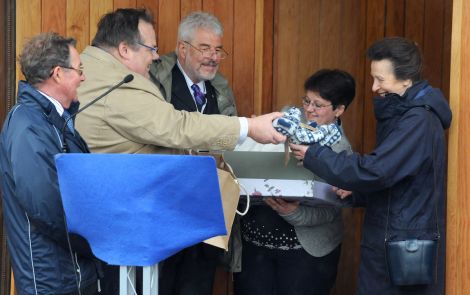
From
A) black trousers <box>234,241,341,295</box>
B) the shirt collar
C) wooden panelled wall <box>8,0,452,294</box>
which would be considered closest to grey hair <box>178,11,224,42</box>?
the shirt collar

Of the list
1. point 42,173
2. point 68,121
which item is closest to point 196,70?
point 68,121

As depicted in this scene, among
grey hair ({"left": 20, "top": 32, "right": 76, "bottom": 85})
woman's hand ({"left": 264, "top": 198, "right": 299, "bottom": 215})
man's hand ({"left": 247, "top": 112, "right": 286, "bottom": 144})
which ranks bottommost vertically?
woman's hand ({"left": 264, "top": 198, "right": 299, "bottom": 215})

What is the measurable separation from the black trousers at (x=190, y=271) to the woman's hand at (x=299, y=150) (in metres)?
0.87

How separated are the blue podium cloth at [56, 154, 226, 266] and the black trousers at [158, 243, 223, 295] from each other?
4.70 feet

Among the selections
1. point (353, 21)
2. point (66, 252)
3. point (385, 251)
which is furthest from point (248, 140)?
point (353, 21)

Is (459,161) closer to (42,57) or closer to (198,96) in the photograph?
(198,96)

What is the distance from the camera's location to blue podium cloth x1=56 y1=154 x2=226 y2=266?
2.83 metres

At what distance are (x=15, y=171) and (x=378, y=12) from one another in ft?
9.63

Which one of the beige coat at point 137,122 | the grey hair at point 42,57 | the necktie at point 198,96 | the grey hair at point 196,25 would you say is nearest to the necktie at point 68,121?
the grey hair at point 42,57

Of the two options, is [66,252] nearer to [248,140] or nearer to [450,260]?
[248,140]

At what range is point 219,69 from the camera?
16.9 feet

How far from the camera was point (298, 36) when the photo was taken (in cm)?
539

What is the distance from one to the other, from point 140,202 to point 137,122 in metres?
0.82

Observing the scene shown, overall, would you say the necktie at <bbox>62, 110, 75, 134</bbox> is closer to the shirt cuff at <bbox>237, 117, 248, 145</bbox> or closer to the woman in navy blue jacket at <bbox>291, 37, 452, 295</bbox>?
the shirt cuff at <bbox>237, 117, 248, 145</bbox>
